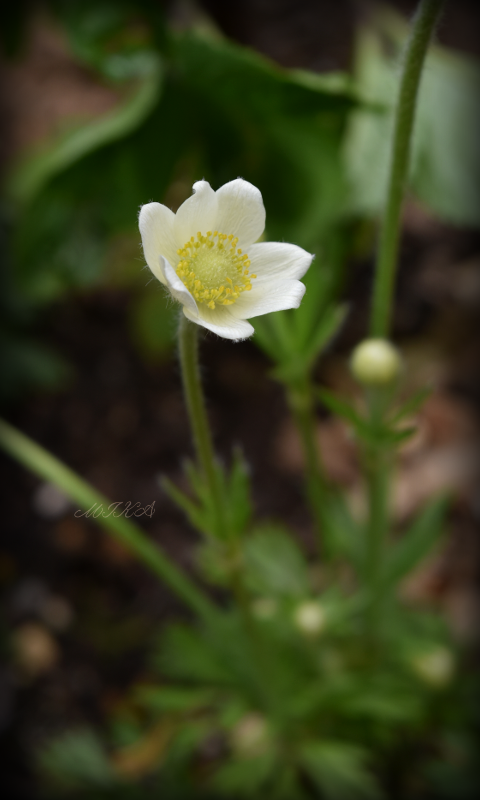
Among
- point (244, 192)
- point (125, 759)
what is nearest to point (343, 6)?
point (244, 192)

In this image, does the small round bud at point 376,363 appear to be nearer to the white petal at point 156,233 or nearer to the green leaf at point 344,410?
A: the green leaf at point 344,410

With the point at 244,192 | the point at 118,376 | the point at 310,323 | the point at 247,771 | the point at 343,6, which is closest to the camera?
the point at 244,192

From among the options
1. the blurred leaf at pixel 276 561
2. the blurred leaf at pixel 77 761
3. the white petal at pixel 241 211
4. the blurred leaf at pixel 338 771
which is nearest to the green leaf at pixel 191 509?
the white petal at pixel 241 211

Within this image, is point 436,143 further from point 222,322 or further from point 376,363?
point 222,322

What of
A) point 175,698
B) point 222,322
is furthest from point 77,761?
point 222,322

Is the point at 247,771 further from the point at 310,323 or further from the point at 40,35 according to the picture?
the point at 40,35

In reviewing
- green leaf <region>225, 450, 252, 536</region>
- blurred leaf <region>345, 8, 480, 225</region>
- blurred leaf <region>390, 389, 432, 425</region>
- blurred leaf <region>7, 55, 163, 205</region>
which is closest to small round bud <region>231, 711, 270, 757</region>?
green leaf <region>225, 450, 252, 536</region>

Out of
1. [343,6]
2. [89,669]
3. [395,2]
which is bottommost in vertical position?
[89,669]
